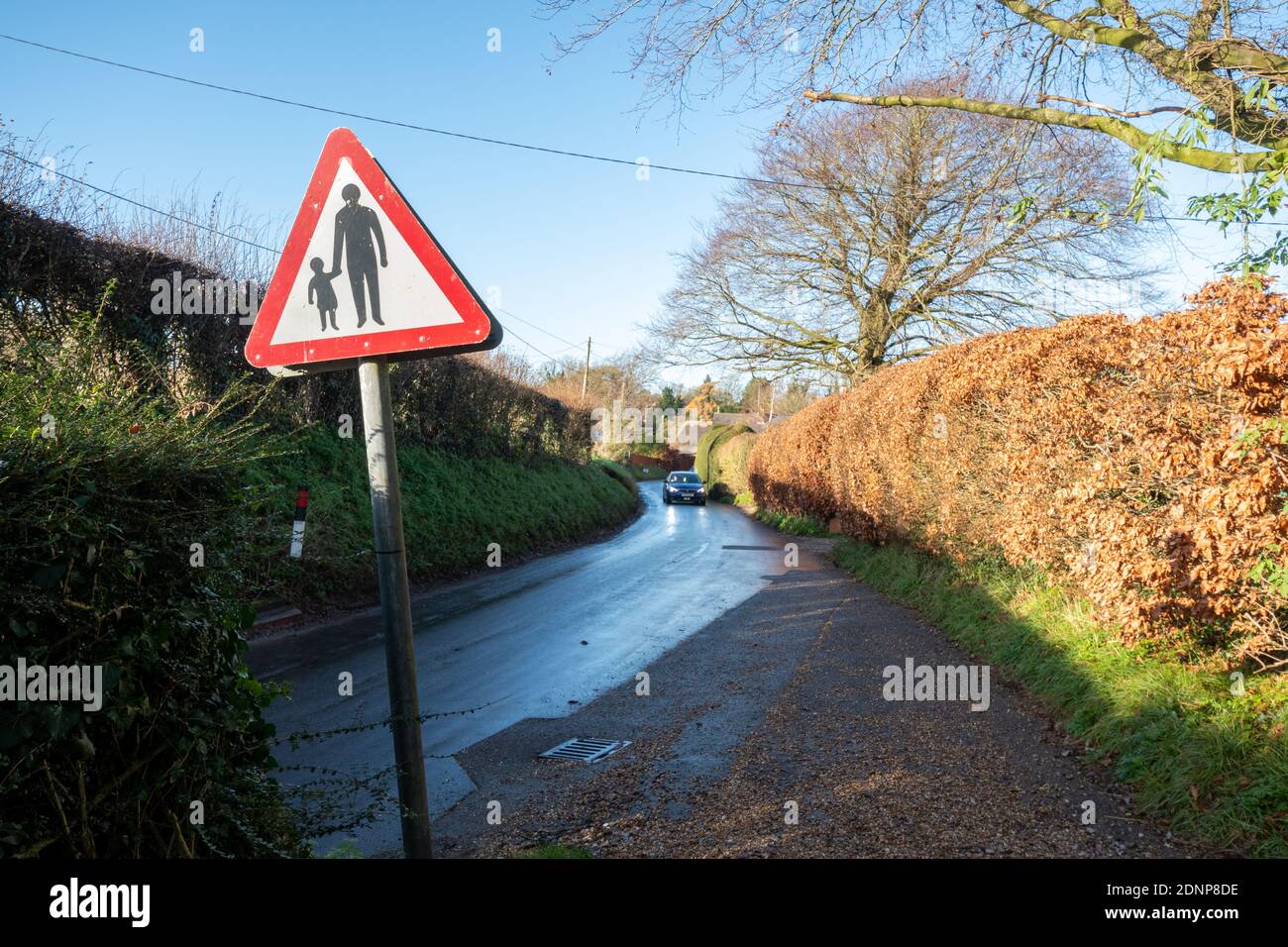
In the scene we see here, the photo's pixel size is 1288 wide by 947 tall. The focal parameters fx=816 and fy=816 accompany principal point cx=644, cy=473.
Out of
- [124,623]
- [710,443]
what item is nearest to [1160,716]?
[124,623]

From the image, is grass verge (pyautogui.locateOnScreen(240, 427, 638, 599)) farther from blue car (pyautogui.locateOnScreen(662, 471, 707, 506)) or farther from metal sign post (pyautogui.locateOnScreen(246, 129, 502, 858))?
blue car (pyautogui.locateOnScreen(662, 471, 707, 506))

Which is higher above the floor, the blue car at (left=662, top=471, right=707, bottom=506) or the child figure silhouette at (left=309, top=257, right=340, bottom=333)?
the child figure silhouette at (left=309, top=257, right=340, bottom=333)

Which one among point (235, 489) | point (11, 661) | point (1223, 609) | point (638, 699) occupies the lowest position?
point (638, 699)

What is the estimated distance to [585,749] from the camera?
5363 mm

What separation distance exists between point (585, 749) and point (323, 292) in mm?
3812

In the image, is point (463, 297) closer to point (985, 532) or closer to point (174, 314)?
point (985, 532)

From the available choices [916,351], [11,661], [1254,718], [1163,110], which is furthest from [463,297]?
[916,351]

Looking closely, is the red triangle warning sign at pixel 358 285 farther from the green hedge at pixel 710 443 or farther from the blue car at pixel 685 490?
the green hedge at pixel 710 443

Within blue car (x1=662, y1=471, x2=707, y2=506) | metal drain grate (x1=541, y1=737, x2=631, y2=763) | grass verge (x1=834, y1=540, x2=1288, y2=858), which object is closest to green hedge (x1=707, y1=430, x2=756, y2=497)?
blue car (x1=662, y1=471, x2=707, y2=506)

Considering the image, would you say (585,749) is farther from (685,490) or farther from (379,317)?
(685,490)

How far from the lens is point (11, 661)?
5.66ft

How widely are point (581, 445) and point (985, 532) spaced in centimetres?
2211

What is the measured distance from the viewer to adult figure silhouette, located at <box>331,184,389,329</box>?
2365 millimetres

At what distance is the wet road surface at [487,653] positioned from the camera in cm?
522
